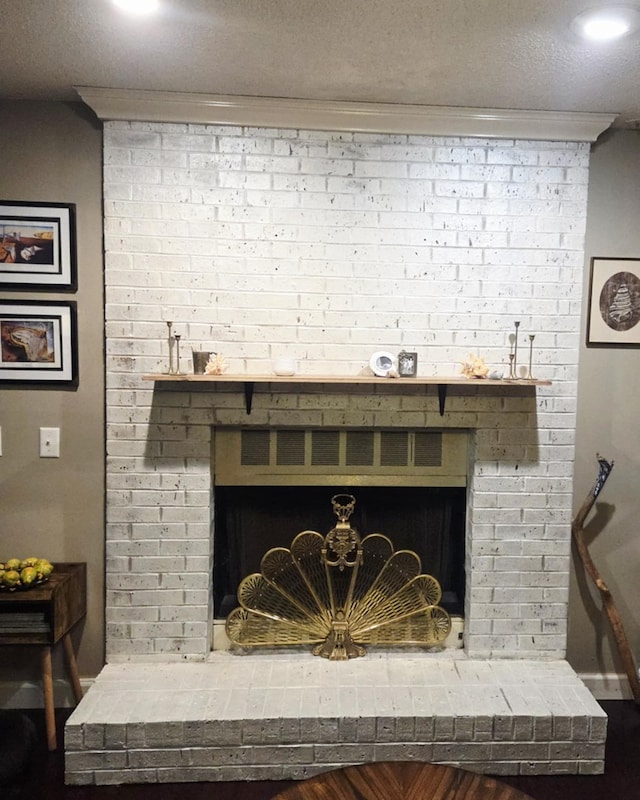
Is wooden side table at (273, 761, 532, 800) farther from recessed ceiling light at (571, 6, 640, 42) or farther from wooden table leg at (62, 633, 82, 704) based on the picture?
recessed ceiling light at (571, 6, 640, 42)

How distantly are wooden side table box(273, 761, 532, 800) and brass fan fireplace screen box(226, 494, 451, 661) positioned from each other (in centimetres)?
91

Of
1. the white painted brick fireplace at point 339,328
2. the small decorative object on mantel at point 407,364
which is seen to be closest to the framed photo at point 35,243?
the white painted brick fireplace at point 339,328

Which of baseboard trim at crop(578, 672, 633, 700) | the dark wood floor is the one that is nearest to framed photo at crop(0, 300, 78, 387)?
the dark wood floor

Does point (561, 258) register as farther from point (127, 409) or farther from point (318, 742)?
point (318, 742)

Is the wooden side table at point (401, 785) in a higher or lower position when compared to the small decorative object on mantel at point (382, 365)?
lower

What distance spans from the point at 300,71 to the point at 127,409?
1.42m

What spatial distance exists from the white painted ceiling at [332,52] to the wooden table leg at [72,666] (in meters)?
2.14

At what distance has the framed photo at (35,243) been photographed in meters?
2.29

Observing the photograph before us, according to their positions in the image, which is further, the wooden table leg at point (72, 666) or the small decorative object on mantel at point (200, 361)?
the wooden table leg at point (72, 666)

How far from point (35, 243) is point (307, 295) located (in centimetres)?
112

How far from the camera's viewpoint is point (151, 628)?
2379 mm

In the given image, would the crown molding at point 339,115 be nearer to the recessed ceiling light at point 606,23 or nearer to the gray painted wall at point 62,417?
the gray painted wall at point 62,417

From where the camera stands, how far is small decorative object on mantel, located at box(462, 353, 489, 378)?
2.24 meters

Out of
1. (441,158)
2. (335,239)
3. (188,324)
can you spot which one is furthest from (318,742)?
(441,158)
